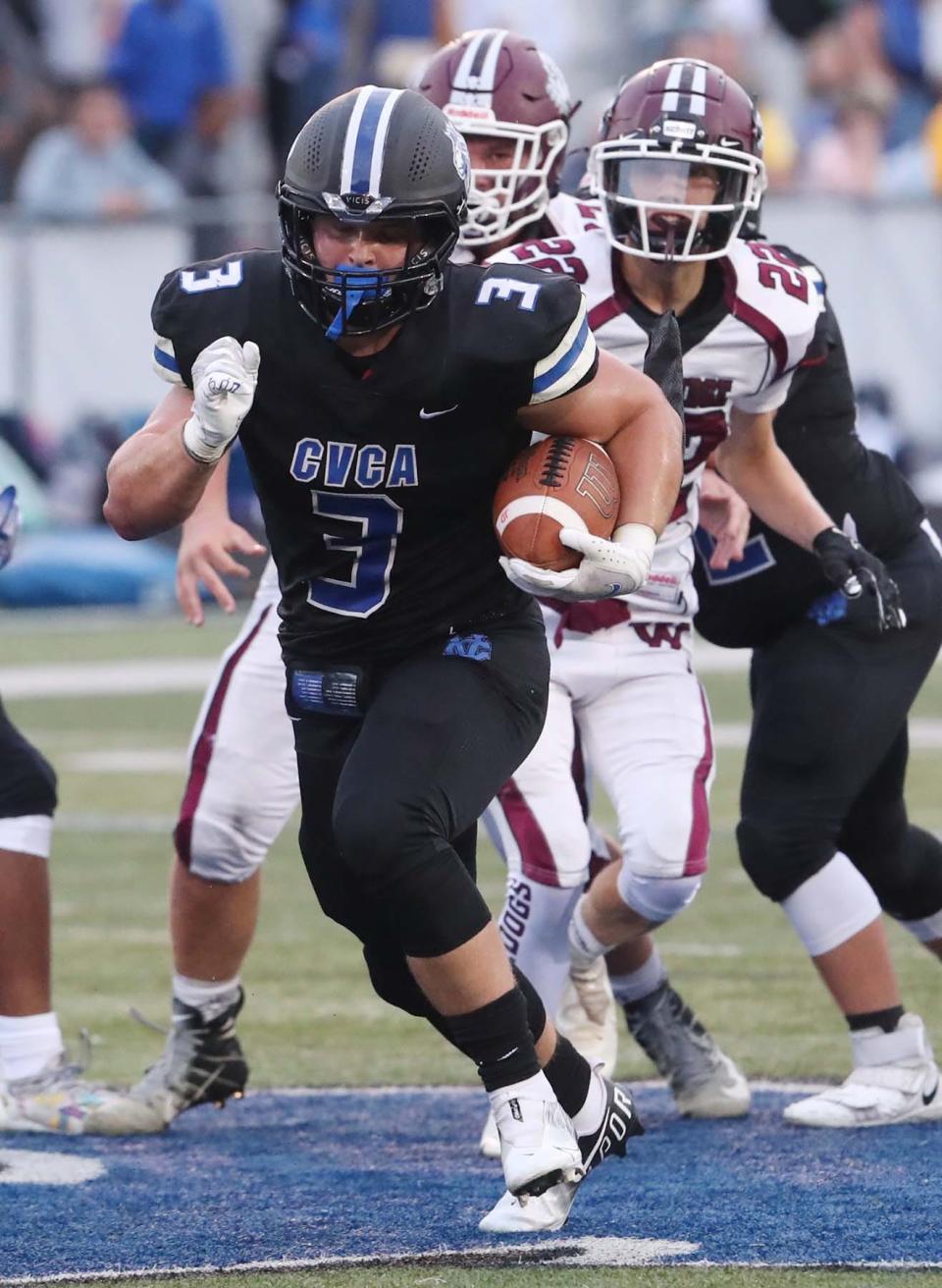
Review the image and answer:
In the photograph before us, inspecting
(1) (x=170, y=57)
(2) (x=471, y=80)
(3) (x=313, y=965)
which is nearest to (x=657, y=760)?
(2) (x=471, y=80)

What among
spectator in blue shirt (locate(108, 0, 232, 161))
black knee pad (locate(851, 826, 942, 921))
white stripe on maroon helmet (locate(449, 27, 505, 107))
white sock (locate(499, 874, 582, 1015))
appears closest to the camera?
white sock (locate(499, 874, 582, 1015))

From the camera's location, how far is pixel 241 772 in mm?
A: 4516

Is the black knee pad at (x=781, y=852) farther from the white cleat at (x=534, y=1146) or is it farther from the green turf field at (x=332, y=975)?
the white cleat at (x=534, y=1146)

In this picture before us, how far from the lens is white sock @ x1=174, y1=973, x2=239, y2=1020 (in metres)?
4.66

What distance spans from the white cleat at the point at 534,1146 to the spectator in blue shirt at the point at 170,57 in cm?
1170

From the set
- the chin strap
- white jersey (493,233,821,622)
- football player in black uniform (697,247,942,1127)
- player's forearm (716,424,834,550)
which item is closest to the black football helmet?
the chin strap

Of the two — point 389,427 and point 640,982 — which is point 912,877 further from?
point 389,427

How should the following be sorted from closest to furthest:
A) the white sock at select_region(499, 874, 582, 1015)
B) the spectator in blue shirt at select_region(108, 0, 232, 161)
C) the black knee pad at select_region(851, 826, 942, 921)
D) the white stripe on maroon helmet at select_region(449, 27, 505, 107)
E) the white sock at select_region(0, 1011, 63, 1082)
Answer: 1. the white sock at select_region(499, 874, 582, 1015)
2. the white sock at select_region(0, 1011, 63, 1082)
3. the black knee pad at select_region(851, 826, 942, 921)
4. the white stripe on maroon helmet at select_region(449, 27, 505, 107)
5. the spectator in blue shirt at select_region(108, 0, 232, 161)

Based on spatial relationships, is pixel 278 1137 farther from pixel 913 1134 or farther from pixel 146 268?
pixel 146 268

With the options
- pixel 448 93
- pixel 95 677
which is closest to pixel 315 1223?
pixel 448 93

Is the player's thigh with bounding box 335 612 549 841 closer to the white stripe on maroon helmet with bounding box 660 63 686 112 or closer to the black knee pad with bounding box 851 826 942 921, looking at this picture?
the white stripe on maroon helmet with bounding box 660 63 686 112

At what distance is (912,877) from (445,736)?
5.08ft

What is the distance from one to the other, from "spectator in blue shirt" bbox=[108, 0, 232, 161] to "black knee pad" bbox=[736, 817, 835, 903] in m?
10.7

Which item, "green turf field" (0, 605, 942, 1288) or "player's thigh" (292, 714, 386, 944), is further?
"green turf field" (0, 605, 942, 1288)
